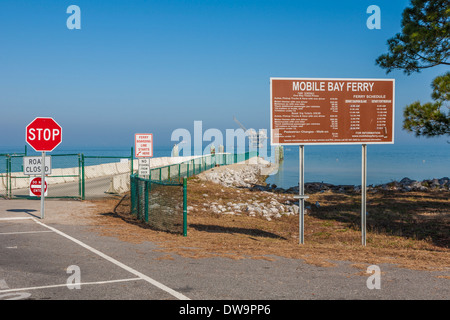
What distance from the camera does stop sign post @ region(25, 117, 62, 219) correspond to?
14.5 m

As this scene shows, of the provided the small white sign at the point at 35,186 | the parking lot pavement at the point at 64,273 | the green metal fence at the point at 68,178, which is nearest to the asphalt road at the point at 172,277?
the parking lot pavement at the point at 64,273

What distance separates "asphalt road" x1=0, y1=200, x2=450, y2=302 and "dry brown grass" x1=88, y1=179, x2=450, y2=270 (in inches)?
27.0

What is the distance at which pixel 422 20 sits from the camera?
18062mm

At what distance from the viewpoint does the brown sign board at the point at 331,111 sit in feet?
37.6

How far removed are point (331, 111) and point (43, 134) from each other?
9.64 metres

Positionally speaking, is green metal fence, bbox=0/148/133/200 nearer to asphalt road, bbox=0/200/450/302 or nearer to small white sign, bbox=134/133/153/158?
small white sign, bbox=134/133/153/158

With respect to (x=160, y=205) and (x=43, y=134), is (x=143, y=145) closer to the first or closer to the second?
(x=43, y=134)

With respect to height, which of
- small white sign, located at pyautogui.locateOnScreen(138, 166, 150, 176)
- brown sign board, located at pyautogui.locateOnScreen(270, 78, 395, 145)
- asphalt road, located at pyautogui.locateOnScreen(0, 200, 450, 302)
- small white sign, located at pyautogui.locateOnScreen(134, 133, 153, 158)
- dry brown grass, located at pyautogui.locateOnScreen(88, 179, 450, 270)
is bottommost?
dry brown grass, located at pyautogui.locateOnScreen(88, 179, 450, 270)

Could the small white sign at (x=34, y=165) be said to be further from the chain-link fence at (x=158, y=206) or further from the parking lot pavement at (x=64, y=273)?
the parking lot pavement at (x=64, y=273)

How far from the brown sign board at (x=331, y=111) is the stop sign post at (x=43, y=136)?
800 cm

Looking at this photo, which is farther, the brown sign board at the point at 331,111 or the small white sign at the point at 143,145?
the small white sign at the point at 143,145

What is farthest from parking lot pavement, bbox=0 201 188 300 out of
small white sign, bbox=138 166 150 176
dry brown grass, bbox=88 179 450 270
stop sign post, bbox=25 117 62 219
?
small white sign, bbox=138 166 150 176

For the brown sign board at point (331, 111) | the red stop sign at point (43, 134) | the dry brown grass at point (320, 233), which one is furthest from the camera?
the red stop sign at point (43, 134)
